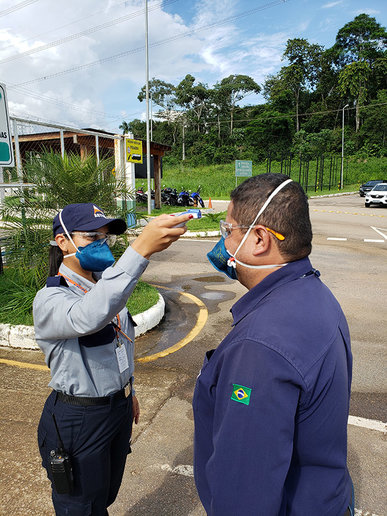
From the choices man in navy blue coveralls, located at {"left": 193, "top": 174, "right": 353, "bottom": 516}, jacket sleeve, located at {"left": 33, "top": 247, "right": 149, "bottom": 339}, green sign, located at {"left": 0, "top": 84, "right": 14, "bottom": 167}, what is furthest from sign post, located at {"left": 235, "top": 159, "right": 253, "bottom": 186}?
man in navy blue coveralls, located at {"left": 193, "top": 174, "right": 353, "bottom": 516}

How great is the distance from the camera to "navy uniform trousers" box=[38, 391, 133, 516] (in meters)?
1.75

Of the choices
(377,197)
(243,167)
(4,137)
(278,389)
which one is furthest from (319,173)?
(278,389)

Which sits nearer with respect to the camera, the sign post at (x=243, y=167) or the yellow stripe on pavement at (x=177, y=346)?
the yellow stripe on pavement at (x=177, y=346)

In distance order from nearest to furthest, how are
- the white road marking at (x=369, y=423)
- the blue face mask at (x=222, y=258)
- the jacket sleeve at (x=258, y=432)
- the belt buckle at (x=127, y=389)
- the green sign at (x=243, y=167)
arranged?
the jacket sleeve at (x=258, y=432), the blue face mask at (x=222, y=258), the belt buckle at (x=127, y=389), the white road marking at (x=369, y=423), the green sign at (x=243, y=167)

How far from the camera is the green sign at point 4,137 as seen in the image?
18.7 feet

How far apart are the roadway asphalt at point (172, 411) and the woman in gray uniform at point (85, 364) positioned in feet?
2.32

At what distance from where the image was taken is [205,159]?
56531 mm

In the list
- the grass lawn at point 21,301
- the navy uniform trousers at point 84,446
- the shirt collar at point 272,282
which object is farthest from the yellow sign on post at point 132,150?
the shirt collar at point 272,282

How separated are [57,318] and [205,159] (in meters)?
56.8

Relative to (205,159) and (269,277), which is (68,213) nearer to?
(269,277)

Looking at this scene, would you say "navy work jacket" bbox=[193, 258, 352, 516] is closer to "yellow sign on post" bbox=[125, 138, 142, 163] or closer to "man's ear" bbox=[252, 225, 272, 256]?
"man's ear" bbox=[252, 225, 272, 256]

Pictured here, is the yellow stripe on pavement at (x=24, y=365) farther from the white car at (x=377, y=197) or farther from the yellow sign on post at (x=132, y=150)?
the white car at (x=377, y=197)

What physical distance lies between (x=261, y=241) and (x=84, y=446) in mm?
1248

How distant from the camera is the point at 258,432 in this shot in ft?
3.25
